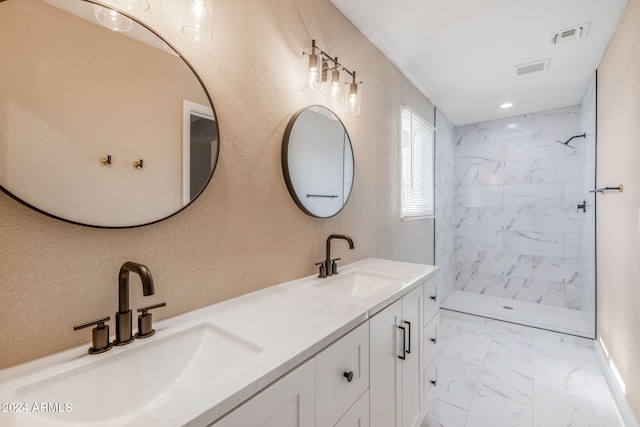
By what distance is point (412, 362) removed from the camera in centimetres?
139

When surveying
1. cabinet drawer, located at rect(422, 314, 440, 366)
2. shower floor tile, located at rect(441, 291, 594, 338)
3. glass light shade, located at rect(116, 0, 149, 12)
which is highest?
glass light shade, located at rect(116, 0, 149, 12)

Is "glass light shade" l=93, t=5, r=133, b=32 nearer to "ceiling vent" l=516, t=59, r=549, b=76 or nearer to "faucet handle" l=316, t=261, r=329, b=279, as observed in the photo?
"faucet handle" l=316, t=261, r=329, b=279

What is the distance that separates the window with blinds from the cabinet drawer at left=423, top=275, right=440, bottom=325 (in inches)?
35.1

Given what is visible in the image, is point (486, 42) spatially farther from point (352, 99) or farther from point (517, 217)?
point (517, 217)

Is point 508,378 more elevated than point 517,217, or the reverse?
point 517,217

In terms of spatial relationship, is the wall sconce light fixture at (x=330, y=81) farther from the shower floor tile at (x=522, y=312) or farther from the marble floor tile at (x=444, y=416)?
the shower floor tile at (x=522, y=312)

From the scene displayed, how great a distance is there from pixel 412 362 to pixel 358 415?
56 centimetres

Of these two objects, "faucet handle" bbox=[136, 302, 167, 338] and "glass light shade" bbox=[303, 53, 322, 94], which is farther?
"glass light shade" bbox=[303, 53, 322, 94]

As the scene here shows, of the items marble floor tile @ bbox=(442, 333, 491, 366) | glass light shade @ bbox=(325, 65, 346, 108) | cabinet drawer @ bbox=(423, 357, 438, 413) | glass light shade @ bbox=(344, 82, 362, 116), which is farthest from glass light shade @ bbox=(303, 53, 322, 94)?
marble floor tile @ bbox=(442, 333, 491, 366)

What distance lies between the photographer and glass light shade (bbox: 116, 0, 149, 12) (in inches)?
32.2

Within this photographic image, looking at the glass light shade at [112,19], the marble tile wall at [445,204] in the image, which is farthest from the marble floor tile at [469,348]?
the glass light shade at [112,19]

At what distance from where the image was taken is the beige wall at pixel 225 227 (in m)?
0.69

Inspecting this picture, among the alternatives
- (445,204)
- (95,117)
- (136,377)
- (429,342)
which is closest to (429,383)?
(429,342)

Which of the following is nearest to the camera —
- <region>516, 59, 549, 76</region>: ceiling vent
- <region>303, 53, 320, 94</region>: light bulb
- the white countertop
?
the white countertop
